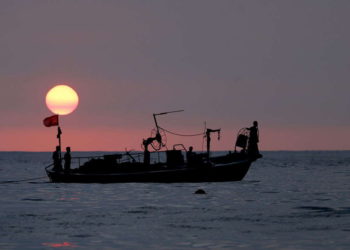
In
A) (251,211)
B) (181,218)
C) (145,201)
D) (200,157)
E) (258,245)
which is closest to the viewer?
(258,245)

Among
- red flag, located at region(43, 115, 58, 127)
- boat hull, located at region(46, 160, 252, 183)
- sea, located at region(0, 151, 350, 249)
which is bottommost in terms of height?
sea, located at region(0, 151, 350, 249)

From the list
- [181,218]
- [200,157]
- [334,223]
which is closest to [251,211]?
[181,218]

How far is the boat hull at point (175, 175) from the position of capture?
5194cm

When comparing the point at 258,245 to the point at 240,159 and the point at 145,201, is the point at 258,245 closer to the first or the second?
the point at 145,201

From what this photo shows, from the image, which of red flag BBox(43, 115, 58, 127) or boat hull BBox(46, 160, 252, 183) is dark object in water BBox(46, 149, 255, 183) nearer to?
boat hull BBox(46, 160, 252, 183)

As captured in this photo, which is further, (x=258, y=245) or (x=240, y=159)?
(x=240, y=159)

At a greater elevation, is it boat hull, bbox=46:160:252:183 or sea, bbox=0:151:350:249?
boat hull, bbox=46:160:252:183

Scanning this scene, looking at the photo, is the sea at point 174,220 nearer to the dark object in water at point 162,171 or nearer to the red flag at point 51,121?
the dark object in water at point 162,171

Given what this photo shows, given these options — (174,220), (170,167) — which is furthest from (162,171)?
(174,220)

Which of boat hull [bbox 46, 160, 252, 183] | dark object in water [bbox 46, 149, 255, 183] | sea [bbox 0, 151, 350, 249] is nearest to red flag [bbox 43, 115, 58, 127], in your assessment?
boat hull [bbox 46, 160, 252, 183]

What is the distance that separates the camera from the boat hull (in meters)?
51.9

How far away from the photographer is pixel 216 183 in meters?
56.4

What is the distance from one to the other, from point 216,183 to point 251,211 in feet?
73.1

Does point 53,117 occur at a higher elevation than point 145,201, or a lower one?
higher
